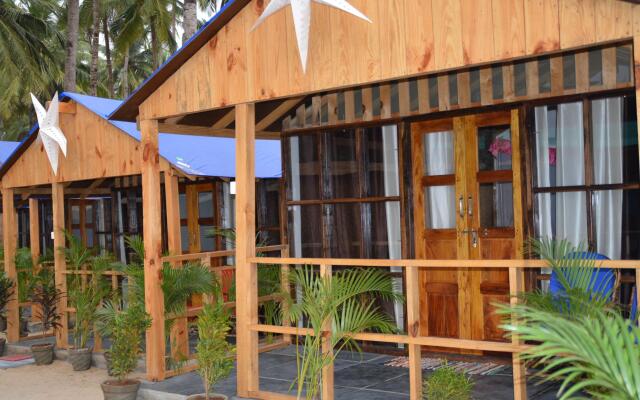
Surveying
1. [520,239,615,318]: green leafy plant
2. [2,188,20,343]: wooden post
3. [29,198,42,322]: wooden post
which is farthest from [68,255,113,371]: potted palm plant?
[520,239,615,318]: green leafy plant

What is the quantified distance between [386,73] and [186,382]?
340 cm

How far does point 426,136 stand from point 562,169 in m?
1.41

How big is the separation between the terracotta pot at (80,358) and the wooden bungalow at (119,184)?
30cm

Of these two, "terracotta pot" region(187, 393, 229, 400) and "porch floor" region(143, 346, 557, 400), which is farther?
"terracotta pot" region(187, 393, 229, 400)

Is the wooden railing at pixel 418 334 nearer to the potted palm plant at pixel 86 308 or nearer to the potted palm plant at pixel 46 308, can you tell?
the potted palm plant at pixel 86 308

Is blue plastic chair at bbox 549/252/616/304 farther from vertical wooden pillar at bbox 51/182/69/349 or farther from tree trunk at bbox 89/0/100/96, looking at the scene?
tree trunk at bbox 89/0/100/96

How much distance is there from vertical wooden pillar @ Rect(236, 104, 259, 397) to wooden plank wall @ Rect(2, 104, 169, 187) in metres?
2.35

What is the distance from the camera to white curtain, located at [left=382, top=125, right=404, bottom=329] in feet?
24.2

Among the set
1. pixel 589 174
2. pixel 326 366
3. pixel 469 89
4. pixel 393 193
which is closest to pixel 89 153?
pixel 393 193

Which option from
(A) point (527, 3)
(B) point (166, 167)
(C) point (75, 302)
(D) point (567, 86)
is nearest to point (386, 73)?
(A) point (527, 3)

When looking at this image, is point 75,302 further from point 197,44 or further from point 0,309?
point 197,44

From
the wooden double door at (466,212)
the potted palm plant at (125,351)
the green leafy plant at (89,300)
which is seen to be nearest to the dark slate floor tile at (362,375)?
the wooden double door at (466,212)

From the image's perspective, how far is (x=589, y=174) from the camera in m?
6.12

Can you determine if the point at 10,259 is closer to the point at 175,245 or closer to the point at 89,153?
the point at 89,153
